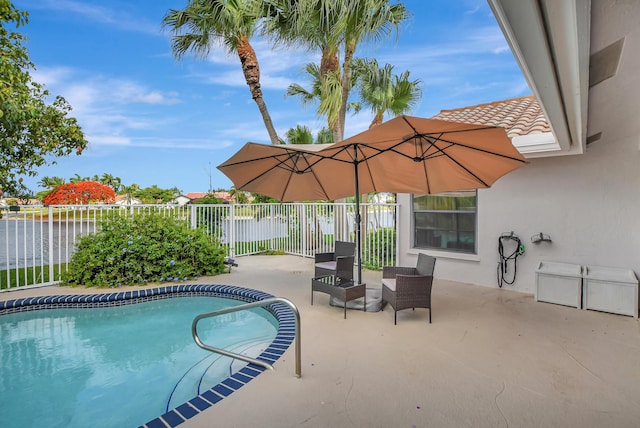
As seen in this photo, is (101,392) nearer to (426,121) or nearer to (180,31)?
(426,121)

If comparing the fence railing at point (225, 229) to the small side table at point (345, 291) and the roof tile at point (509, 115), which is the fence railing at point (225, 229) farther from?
the small side table at point (345, 291)

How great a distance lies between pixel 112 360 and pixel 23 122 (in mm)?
4620

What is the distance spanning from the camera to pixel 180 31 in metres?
9.77

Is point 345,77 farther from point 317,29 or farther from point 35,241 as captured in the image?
point 35,241

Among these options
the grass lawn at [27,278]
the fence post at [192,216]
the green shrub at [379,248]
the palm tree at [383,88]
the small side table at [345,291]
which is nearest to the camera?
the small side table at [345,291]

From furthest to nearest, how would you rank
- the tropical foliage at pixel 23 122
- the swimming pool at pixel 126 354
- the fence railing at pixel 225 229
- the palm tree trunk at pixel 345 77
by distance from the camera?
1. the palm tree trunk at pixel 345 77
2. the fence railing at pixel 225 229
3. the tropical foliage at pixel 23 122
4. the swimming pool at pixel 126 354

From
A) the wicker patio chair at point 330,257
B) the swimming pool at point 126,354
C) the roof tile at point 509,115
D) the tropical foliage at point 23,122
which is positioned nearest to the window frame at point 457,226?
the roof tile at point 509,115

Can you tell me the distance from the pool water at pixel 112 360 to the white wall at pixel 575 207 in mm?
4414

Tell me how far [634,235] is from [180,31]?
38.0 feet

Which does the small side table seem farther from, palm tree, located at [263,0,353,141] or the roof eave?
palm tree, located at [263,0,353,141]

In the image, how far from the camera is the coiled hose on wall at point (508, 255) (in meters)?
5.92

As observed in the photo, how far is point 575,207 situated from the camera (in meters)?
5.38

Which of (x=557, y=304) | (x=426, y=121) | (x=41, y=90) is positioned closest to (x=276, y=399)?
(x=426, y=121)

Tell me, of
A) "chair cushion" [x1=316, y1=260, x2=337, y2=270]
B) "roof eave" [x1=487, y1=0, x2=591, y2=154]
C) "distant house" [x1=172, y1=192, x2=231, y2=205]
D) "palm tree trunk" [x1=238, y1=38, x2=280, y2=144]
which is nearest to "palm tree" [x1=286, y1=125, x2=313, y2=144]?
"palm tree trunk" [x1=238, y1=38, x2=280, y2=144]
